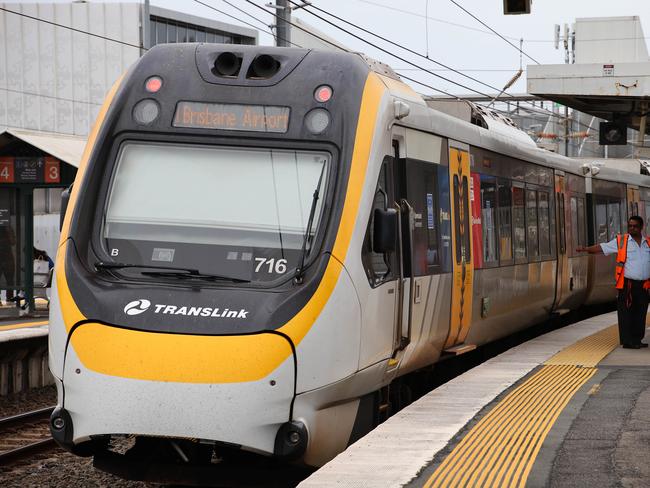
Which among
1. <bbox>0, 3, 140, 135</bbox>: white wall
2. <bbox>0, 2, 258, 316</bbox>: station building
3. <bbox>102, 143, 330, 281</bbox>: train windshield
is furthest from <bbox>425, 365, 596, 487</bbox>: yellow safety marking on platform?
<bbox>0, 3, 140, 135</bbox>: white wall

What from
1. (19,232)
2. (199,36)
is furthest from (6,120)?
(19,232)

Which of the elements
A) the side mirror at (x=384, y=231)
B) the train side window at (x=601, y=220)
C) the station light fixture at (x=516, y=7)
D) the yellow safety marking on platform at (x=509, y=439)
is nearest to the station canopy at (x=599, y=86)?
the train side window at (x=601, y=220)

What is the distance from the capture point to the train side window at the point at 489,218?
1282 cm

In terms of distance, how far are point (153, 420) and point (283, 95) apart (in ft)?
8.69

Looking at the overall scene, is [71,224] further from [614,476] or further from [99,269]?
[614,476]

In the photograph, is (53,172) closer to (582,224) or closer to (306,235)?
(582,224)

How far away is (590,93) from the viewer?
19.7 meters

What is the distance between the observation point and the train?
737cm

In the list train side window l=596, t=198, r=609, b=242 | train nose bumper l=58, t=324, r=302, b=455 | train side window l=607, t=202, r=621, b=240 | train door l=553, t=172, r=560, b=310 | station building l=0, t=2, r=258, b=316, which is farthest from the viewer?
station building l=0, t=2, r=258, b=316

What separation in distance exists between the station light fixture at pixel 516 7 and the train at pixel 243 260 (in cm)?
262

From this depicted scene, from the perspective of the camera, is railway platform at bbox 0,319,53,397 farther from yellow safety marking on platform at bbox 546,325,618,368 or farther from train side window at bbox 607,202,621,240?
train side window at bbox 607,202,621,240

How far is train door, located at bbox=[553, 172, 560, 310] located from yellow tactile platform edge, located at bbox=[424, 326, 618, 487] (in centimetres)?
514

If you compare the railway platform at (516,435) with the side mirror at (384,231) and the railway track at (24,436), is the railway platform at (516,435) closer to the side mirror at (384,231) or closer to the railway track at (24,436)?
the side mirror at (384,231)

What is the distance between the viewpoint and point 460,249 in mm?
11609
